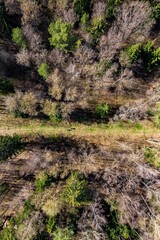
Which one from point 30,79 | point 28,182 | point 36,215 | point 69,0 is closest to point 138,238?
point 36,215

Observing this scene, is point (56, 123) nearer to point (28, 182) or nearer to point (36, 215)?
point (28, 182)

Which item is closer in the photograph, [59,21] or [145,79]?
[59,21]

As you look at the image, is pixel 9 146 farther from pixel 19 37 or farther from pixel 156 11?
pixel 156 11

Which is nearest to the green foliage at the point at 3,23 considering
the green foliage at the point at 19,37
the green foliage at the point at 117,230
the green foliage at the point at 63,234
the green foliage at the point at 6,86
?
the green foliage at the point at 19,37

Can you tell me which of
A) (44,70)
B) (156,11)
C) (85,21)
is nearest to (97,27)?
(85,21)

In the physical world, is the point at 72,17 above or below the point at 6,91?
above

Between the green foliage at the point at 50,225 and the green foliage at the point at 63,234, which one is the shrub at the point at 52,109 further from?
the green foliage at the point at 63,234
